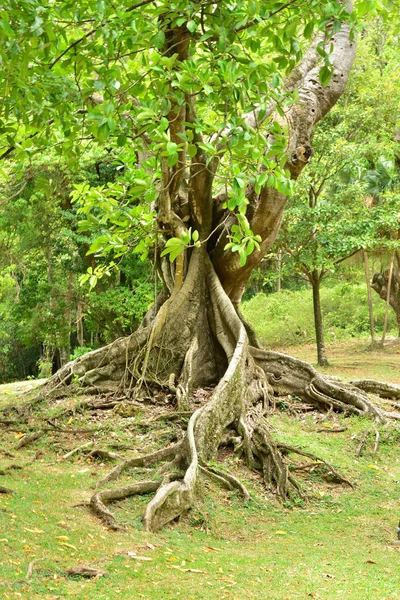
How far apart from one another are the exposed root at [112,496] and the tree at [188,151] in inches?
0.6

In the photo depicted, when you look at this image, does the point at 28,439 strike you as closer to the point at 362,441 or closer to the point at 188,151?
the point at 362,441

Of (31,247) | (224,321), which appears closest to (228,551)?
(224,321)

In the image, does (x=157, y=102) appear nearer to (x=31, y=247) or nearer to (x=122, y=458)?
(x=122, y=458)

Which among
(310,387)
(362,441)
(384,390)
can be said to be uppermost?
(310,387)

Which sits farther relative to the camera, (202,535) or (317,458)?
(317,458)

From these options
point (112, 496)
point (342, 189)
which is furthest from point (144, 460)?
point (342, 189)

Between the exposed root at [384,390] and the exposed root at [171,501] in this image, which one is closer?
the exposed root at [171,501]

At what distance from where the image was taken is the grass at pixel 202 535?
4.22 m

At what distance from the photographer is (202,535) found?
5.75m

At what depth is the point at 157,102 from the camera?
4.77 meters

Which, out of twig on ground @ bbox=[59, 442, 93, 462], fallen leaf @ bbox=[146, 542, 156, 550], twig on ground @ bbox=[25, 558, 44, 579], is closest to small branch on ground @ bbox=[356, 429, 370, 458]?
twig on ground @ bbox=[59, 442, 93, 462]

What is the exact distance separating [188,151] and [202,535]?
11.1 feet

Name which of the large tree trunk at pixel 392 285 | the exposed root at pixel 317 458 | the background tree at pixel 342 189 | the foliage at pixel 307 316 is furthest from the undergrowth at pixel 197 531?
A: the foliage at pixel 307 316

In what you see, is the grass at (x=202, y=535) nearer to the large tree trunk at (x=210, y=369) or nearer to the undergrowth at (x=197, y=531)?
the undergrowth at (x=197, y=531)
